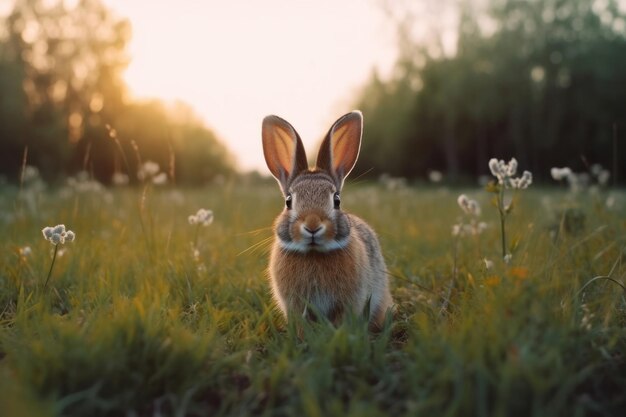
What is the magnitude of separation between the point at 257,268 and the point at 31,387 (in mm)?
3050

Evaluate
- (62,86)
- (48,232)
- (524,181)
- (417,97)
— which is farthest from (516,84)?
(48,232)

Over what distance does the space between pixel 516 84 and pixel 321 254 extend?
1057 inches

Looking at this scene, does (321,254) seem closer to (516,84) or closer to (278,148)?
(278,148)

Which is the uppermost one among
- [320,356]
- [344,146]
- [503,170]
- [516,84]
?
[516,84]

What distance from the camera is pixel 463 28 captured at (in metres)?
→ 29.5

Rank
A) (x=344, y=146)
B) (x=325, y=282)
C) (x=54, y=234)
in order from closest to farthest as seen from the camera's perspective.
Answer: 1. (x=54, y=234)
2. (x=325, y=282)
3. (x=344, y=146)

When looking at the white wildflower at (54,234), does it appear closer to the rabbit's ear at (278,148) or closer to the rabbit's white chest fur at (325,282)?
the rabbit's white chest fur at (325,282)

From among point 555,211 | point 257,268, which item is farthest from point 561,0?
point 257,268

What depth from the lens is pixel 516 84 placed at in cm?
2744

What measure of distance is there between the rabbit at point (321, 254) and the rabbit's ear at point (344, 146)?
11mm

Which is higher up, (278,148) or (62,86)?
(62,86)

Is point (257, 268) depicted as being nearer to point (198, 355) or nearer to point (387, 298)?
point (387, 298)

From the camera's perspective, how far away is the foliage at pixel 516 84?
26.9m

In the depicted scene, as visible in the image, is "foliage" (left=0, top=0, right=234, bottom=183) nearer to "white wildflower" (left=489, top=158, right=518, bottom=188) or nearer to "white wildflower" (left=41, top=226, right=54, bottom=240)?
"white wildflower" (left=41, top=226, right=54, bottom=240)
